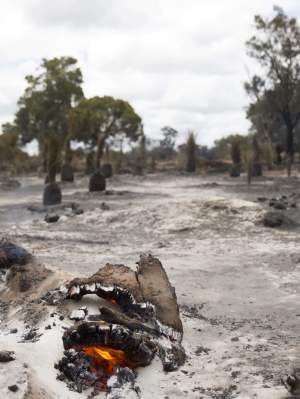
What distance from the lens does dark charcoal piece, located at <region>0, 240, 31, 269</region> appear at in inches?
365

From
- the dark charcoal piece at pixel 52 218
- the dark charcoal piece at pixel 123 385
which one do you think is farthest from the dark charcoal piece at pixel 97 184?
the dark charcoal piece at pixel 123 385

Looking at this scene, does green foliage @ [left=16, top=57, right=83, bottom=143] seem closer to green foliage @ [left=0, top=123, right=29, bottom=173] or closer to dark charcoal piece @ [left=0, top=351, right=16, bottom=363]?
green foliage @ [left=0, top=123, right=29, bottom=173]

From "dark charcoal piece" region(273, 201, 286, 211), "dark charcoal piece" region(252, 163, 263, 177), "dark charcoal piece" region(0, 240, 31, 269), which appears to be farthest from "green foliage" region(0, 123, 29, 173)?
"dark charcoal piece" region(0, 240, 31, 269)

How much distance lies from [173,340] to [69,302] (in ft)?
3.75

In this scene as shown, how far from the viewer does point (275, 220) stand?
13.9m

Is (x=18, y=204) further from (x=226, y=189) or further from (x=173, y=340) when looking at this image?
(x=173, y=340)

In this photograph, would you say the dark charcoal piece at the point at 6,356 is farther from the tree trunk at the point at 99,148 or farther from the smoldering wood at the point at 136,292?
the tree trunk at the point at 99,148

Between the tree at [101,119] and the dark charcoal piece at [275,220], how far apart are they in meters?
21.0

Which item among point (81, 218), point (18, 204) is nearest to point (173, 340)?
point (81, 218)

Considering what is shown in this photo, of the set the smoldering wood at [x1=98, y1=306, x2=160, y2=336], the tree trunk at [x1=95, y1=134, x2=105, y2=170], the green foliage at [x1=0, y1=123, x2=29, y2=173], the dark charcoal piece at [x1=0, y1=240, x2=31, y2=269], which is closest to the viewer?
the smoldering wood at [x1=98, y1=306, x2=160, y2=336]

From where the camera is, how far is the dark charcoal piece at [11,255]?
30.4 ft

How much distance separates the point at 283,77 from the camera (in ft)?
109

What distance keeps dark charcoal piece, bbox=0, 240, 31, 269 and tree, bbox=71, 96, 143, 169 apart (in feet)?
81.4

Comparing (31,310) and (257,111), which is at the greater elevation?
(257,111)
